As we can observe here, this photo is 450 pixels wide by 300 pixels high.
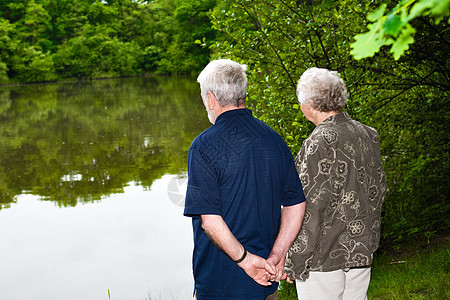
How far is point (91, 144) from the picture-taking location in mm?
16531

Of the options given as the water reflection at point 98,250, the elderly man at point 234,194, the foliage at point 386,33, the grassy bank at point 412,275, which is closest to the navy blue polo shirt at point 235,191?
the elderly man at point 234,194

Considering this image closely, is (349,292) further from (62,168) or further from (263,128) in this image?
(62,168)

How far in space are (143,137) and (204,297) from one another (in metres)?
15.2

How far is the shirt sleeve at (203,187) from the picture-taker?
200 centimetres

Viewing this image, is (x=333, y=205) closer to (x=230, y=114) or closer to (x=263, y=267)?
(x=263, y=267)

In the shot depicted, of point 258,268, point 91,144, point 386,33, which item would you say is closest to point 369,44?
point 386,33

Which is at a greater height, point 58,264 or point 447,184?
point 447,184

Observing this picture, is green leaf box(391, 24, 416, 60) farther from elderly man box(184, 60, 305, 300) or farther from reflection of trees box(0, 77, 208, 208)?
reflection of trees box(0, 77, 208, 208)

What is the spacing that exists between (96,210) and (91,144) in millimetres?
7388

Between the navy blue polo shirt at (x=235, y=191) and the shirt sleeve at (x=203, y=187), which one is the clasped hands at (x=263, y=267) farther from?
the shirt sleeve at (x=203, y=187)

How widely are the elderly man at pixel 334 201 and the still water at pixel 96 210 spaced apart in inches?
103

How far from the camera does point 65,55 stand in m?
50.8

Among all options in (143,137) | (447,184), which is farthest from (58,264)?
(143,137)

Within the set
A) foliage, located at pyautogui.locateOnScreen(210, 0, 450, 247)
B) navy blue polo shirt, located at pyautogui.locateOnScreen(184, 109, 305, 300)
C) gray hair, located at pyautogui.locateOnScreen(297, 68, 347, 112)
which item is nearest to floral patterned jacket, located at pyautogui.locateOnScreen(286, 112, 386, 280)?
gray hair, located at pyautogui.locateOnScreen(297, 68, 347, 112)
